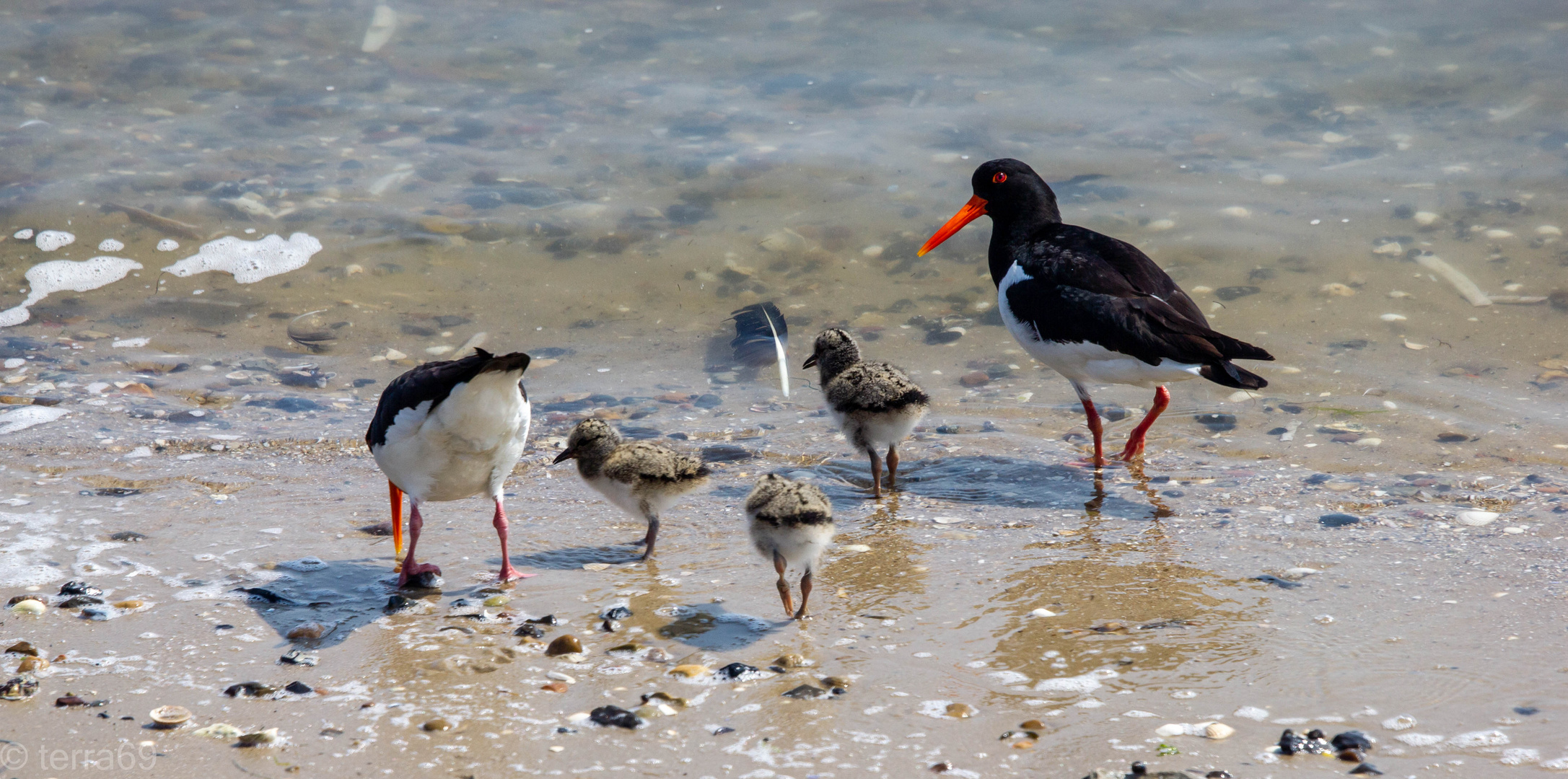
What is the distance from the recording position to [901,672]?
401 centimetres

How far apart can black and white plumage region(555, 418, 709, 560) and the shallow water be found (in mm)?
228

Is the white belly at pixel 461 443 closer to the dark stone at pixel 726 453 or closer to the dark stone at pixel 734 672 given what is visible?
the dark stone at pixel 734 672

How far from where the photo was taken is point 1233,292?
9141 mm

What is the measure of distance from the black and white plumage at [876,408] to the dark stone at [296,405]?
3353 mm

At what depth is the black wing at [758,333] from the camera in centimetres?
839

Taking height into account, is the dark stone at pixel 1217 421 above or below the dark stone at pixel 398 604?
above

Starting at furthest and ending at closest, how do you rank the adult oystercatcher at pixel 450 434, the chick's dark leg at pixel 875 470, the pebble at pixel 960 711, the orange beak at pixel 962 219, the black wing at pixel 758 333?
1. the black wing at pixel 758 333
2. the orange beak at pixel 962 219
3. the chick's dark leg at pixel 875 470
4. the adult oystercatcher at pixel 450 434
5. the pebble at pixel 960 711

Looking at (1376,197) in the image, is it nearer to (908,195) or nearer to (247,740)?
(908,195)

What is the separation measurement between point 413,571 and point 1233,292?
22.3 ft

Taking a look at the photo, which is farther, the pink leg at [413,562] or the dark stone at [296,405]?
the dark stone at [296,405]

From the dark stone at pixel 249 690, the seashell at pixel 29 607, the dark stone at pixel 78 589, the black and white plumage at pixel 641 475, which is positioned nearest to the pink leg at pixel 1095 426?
the black and white plumage at pixel 641 475

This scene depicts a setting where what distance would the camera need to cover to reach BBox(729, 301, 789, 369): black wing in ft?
27.5

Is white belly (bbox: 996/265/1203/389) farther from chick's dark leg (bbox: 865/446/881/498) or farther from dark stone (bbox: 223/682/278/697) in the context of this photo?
dark stone (bbox: 223/682/278/697)

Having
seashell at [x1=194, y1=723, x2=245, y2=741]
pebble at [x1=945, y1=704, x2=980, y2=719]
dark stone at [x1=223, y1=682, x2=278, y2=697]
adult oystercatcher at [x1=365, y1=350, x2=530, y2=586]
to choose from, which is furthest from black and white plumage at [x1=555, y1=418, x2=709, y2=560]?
seashell at [x1=194, y1=723, x2=245, y2=741]
